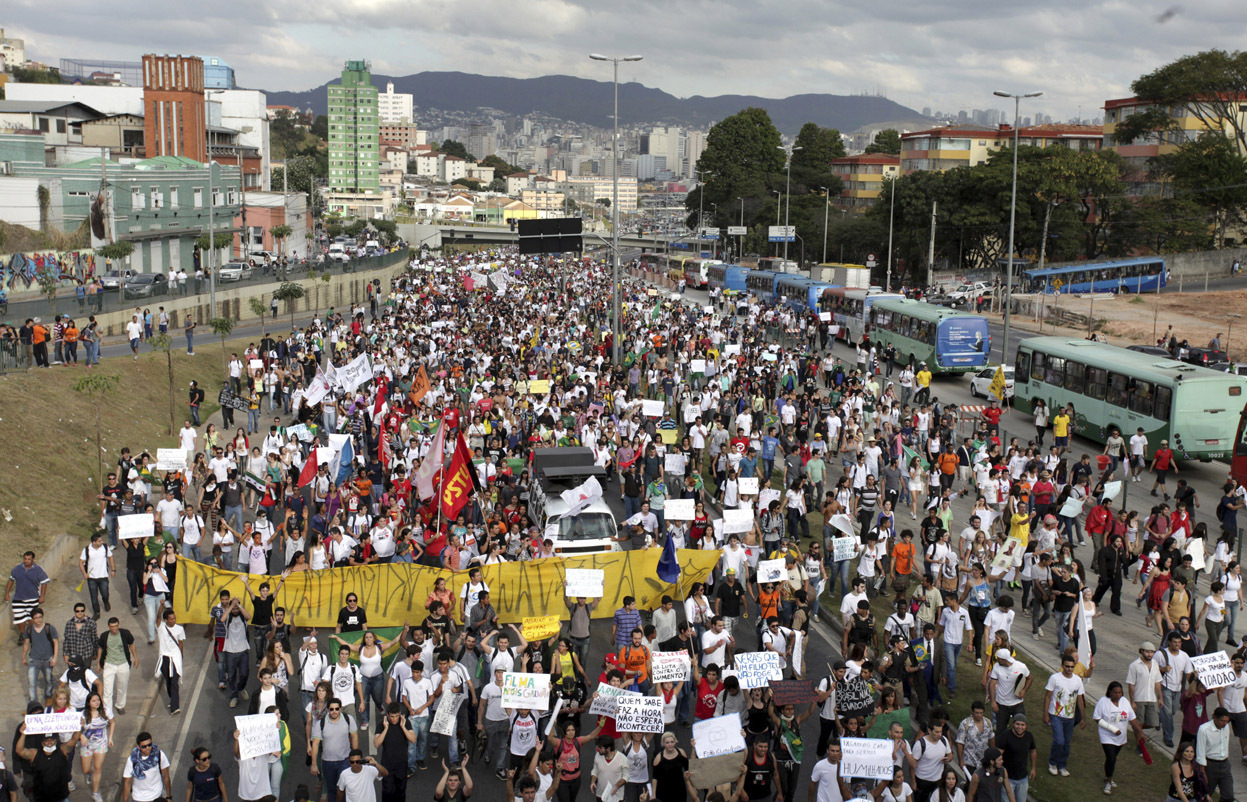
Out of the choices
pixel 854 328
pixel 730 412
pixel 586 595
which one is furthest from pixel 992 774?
pixel 854 328

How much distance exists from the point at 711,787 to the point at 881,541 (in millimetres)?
7242

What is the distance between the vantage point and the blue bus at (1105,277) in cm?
7088

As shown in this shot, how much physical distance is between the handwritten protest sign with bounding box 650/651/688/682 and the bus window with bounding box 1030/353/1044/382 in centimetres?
2349

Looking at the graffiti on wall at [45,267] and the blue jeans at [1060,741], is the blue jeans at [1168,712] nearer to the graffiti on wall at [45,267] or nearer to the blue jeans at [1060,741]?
the blue jeans at [1060,741]

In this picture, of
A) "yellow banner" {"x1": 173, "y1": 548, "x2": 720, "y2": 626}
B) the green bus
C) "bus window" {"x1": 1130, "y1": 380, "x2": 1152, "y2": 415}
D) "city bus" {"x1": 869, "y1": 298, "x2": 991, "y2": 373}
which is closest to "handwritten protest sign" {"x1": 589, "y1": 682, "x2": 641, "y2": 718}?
"yellow banner" {"x1": 173, "y1": 548, "x2": 720, "y2": 626}

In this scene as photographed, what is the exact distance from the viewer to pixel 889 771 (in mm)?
9375

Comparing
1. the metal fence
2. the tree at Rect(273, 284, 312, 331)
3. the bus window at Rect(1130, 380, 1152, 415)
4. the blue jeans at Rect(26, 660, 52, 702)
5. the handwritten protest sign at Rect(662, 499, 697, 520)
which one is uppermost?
the metal fence

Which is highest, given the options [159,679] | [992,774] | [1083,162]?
[1083,162]

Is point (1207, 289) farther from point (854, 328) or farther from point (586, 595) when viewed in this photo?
point (586, 595)

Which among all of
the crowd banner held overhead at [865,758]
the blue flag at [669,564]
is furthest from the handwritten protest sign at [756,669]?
the blue flag at [669,564]

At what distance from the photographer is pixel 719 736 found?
9641 millimetres

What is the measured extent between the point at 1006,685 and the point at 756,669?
8.20 feet

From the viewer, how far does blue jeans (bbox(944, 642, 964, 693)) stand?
1276cm

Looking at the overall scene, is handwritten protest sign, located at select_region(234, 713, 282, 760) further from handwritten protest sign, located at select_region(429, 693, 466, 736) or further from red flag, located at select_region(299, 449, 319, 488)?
red flag, located at select_region(299, 449, 319, 488)
